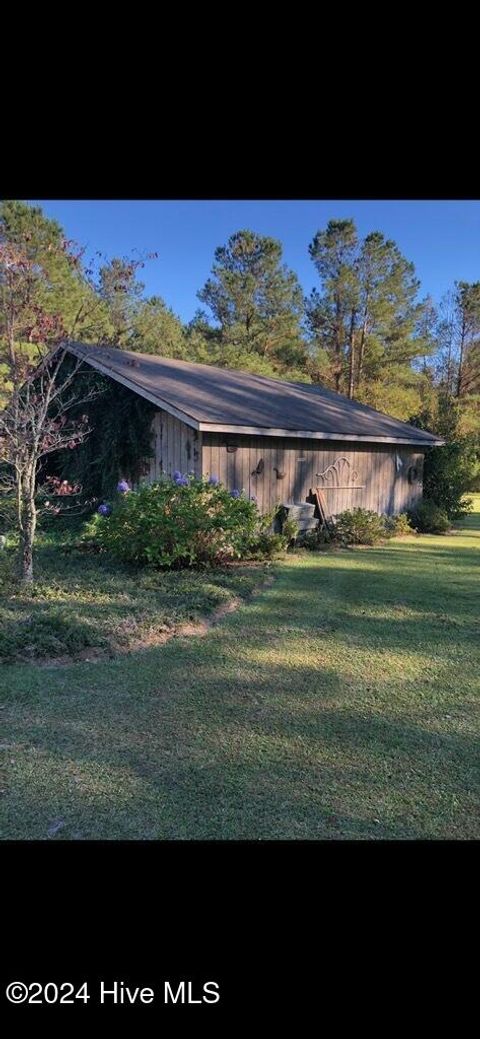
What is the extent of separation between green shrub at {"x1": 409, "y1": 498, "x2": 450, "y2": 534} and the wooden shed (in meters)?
0.51

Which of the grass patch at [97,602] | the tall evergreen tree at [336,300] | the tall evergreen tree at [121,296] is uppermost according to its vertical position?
the tall evergreen tree at [336,300]

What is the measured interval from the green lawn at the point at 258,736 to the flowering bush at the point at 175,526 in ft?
5.95

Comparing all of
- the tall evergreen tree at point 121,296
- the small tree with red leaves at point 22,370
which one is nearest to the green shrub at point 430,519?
the tall evergreen tree at point 121,296

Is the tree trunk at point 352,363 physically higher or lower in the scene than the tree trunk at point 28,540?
higher

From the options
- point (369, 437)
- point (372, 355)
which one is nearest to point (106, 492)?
point (369, 437)

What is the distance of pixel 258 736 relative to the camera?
3.27 metres

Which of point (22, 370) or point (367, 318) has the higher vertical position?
point (367, 318)

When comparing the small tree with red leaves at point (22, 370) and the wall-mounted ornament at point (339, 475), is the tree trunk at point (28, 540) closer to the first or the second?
the small tree with red leaves at point (22, 370)

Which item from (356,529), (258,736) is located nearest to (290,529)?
(356,529)

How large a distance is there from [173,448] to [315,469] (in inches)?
132

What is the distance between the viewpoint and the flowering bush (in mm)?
7156

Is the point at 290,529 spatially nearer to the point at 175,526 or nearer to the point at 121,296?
the point at 175,526

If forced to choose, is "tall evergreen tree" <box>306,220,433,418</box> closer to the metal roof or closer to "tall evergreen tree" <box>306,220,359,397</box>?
"tall evergreen tree" <box>306,220,359,397</box>

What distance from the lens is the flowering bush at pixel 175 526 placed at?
716 cm
